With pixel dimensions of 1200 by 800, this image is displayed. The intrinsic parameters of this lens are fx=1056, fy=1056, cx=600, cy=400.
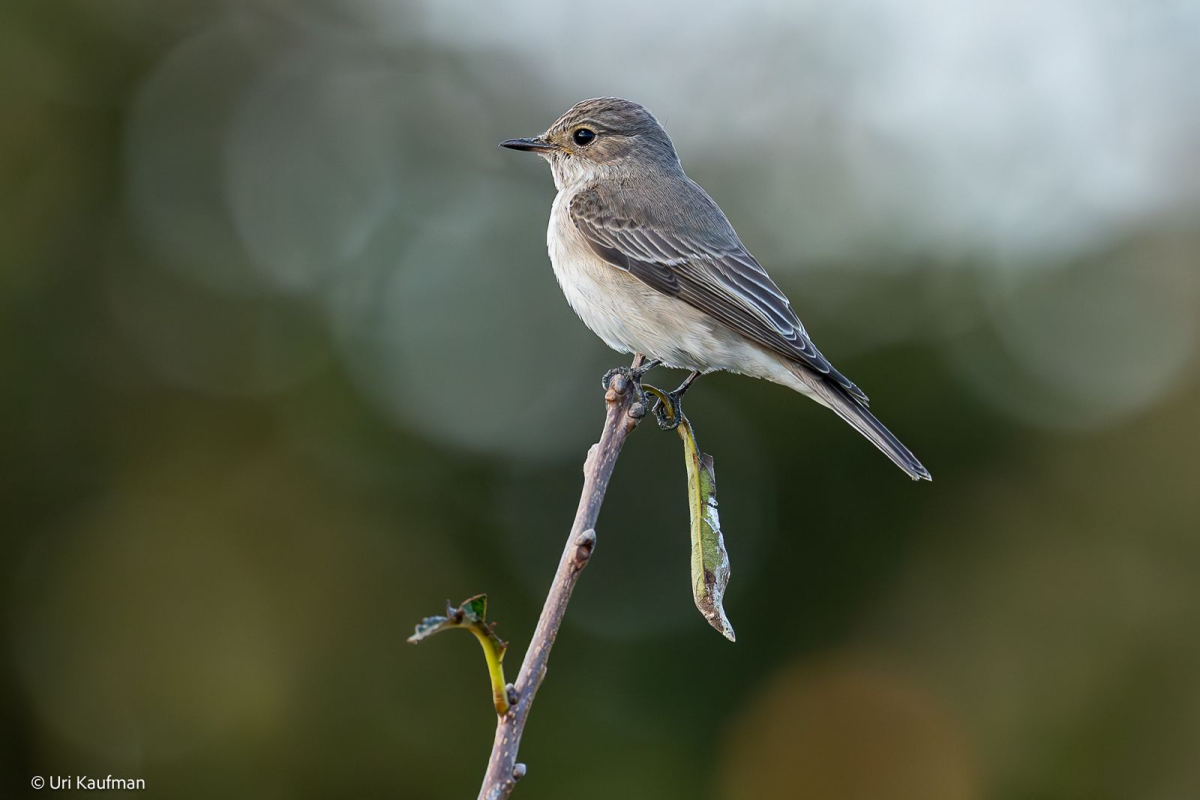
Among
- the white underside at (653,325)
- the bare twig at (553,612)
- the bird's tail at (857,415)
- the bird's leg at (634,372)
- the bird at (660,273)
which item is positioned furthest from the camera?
the white underside at (653,325)

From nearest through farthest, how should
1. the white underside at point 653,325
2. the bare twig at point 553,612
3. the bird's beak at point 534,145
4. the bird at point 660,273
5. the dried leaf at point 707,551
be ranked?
1. the bare twig at point 553,612
2. the dried leaf at point 707,551
3. the bird at point 660,273
4. the white underside at point 653,325
5. the bird's beak at point 534,145

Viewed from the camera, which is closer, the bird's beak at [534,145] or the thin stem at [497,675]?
the thin stem at [497,675]

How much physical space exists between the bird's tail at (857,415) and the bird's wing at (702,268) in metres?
0.05

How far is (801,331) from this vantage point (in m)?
5.42

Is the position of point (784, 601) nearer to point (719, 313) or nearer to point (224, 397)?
point (719, 313)

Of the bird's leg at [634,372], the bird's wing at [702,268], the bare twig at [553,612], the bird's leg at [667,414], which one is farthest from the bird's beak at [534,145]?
the bare twig at [553,612]

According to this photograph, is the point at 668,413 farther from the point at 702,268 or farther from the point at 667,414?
the point at 702,268

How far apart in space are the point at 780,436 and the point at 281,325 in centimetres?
426

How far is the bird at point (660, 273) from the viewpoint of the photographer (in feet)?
17.2

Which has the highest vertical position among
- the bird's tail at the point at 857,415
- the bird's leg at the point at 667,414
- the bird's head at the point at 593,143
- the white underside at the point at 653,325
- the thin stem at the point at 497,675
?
the bird's head at the point at 593,143

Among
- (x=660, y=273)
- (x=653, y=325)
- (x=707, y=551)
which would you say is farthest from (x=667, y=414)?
(x=660, y=273)

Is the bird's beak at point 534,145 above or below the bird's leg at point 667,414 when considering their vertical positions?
above

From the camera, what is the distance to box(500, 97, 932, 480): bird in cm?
524

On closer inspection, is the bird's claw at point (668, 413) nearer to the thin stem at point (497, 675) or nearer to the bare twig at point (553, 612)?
the bare twig at point (553, 612)
